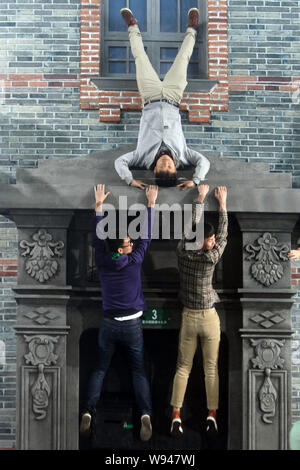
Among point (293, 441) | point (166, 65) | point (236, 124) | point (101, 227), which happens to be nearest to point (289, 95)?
point (236, 124)

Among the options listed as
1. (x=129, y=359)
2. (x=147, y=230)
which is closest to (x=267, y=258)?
(x=147, y=230)

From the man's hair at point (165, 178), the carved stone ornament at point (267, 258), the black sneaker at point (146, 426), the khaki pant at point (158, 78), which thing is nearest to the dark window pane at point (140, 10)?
the khaki pant at point (158, 78)

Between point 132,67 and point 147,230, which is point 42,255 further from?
point 132,67

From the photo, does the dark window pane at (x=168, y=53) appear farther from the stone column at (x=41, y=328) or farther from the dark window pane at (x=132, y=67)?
the stone column at (x=41, y=328)

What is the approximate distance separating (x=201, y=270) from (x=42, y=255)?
163cm

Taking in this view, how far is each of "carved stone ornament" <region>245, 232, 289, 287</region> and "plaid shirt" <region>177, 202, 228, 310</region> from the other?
368mm

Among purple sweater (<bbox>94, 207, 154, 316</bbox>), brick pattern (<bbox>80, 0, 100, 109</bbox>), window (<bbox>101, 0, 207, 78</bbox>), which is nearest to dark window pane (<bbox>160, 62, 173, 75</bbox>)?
window (<bbox>101, 0, 207, 78</bbox>)

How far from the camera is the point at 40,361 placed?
277 inches

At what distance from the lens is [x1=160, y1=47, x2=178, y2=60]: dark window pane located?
796cm

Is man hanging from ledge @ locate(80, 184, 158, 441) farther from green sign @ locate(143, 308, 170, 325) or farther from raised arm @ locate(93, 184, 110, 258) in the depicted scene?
green sign @ locate(143, 308, 170, 325)

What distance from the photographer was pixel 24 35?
7.75 meters

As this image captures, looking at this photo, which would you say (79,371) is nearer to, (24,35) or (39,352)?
(39,352)

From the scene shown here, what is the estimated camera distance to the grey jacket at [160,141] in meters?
7.26

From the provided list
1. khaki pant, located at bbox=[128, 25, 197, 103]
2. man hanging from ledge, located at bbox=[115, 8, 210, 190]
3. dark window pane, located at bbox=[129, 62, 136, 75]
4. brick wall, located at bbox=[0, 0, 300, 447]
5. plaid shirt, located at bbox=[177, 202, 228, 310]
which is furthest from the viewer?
dark window pane, located at bbox=[129, 62, 136, 75]
